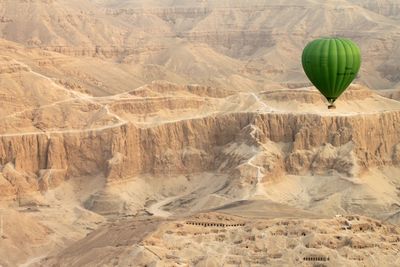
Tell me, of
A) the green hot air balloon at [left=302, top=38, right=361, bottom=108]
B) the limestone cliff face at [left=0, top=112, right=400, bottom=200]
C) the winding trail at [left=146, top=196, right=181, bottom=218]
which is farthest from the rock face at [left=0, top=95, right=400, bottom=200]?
the green hot air balloon at [left=302, top=38, right=361, bottom=108]

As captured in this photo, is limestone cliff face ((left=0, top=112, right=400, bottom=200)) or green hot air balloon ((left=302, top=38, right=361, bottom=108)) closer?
green hot air balloon ((left=302, top=38, right=361, bottom=108))

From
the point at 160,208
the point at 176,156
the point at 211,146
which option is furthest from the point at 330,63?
the point at 211,146

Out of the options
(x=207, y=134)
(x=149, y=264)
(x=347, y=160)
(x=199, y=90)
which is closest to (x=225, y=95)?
(x=199, y=90)

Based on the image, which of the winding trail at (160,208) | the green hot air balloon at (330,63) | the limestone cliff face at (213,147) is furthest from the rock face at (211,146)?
the green hot air balloon at (330,63)

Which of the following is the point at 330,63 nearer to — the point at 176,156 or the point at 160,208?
the point at 160,208

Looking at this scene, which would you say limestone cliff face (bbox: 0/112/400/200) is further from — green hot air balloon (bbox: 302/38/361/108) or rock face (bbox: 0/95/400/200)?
green hot air balloon (bbox: 302/38/361/108)
